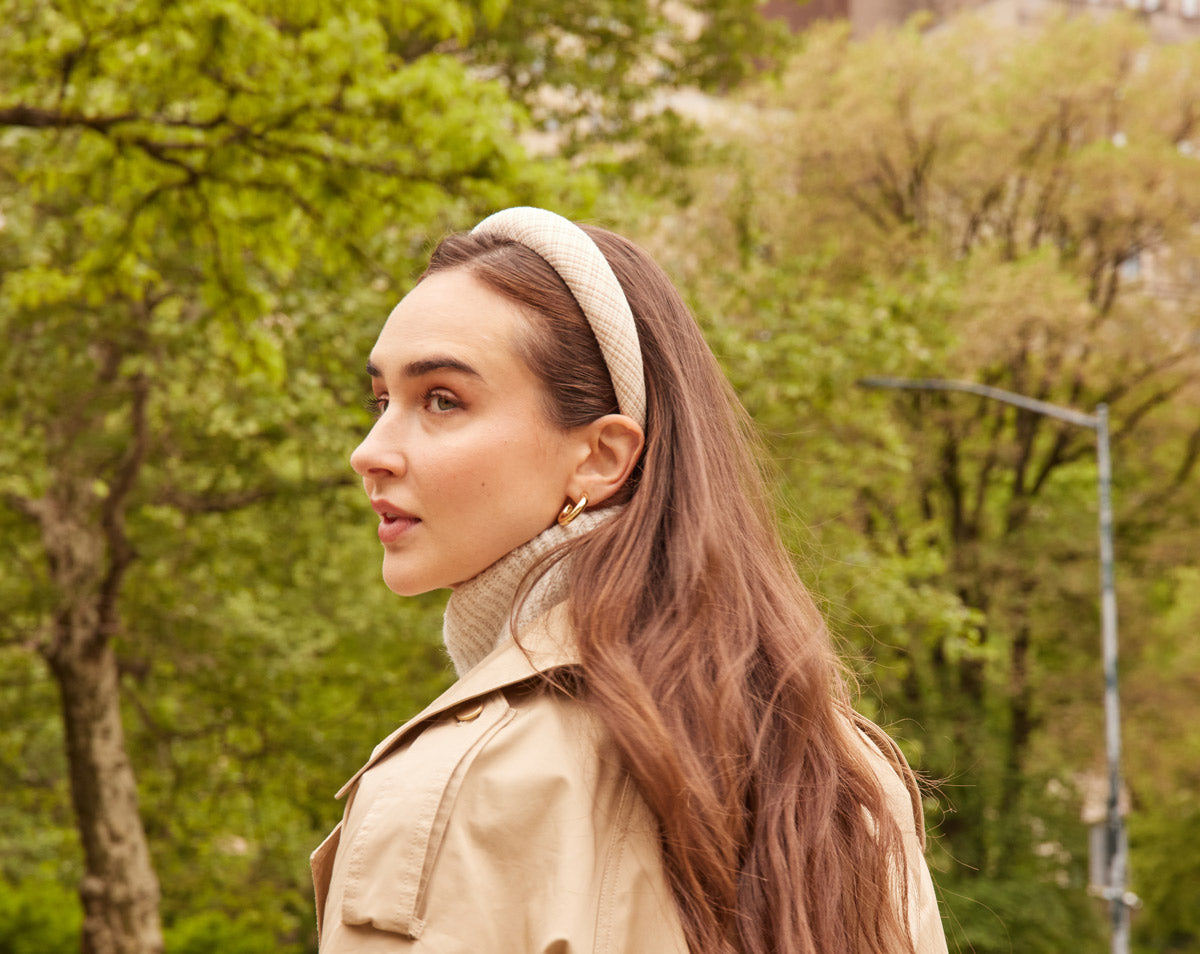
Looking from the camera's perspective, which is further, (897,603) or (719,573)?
(897,603)

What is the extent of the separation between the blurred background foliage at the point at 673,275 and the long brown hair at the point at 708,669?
Answer: 49 cm

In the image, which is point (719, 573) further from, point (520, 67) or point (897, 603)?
point (520, 67)

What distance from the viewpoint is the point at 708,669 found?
1.51m

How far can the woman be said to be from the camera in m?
1.34

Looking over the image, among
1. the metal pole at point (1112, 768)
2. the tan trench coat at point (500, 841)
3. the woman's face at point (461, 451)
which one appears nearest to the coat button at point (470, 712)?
the tan trench coat at point (500, 841)

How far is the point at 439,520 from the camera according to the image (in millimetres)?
1610

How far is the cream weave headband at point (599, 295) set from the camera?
5.47 feet

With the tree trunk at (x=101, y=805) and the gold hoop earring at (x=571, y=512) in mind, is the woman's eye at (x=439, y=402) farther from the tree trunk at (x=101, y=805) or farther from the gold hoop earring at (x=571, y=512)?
the tree trunk at (x=101, y=805)

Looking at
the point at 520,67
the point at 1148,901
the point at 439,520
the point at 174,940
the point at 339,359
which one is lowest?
the point at 1148,901

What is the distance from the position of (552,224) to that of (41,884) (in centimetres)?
1480

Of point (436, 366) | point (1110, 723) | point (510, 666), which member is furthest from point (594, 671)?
point (1110, 723)

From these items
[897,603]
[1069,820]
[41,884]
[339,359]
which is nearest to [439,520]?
[339,359]

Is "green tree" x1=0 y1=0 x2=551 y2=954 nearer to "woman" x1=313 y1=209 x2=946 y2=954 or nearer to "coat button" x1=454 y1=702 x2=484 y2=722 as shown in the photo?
"woman" x1=313 y1=209 x2=946 y2=954

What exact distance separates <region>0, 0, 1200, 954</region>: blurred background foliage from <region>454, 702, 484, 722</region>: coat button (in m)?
0.81
